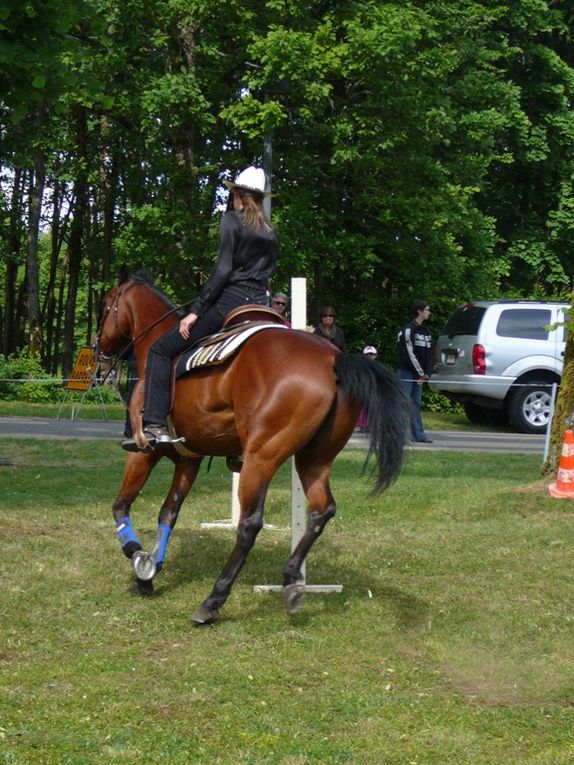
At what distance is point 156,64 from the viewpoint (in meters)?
27.3

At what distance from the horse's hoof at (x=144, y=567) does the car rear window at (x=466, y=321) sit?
1559 centimetres

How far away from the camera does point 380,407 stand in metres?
7.92

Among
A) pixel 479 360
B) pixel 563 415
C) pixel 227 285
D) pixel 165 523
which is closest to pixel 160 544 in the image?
pixel 165 523

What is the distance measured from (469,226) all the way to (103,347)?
19480 millimetres

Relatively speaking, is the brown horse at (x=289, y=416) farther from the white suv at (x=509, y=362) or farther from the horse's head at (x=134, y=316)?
the white suv at (x=509, y=362)

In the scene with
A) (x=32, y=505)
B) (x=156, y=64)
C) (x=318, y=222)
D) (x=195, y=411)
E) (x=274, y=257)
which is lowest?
(x=32, y=505)

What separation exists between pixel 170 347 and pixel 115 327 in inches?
40.9

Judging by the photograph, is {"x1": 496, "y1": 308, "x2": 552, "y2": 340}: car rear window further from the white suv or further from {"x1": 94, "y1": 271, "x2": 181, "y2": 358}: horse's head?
{"x1": 94, "y1": 271, "x2": 181, "y2": 358}: horse's head

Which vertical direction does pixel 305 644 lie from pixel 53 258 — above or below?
below

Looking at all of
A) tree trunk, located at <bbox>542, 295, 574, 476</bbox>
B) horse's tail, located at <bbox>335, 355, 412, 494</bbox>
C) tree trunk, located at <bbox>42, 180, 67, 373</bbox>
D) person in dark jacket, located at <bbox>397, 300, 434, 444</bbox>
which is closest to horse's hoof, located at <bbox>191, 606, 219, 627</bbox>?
horse's tail, located at <bbox>335, 355, 412, 494</bbox>

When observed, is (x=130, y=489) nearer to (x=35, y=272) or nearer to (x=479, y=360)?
(x=479, y=360)

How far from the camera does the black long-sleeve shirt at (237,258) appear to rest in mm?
8422

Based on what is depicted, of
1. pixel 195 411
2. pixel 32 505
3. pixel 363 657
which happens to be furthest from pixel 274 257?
pixel 32 505

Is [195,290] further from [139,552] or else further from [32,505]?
[139,552]
